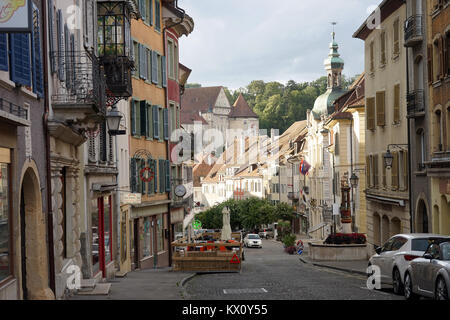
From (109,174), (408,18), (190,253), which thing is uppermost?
(408,18)

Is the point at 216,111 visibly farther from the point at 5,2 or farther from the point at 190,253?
the point at 5,2

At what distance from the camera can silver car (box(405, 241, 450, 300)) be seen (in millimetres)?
15832

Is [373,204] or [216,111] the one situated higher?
[216,111]

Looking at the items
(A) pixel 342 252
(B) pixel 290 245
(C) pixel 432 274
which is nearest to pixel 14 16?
(C) pixel 432 274

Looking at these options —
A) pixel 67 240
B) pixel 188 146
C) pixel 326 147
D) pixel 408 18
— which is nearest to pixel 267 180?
pixel 326 147

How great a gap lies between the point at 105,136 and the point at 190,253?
5.76 m

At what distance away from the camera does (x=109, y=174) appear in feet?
92.6

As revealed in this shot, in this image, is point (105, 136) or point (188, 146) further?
point (188, 146)

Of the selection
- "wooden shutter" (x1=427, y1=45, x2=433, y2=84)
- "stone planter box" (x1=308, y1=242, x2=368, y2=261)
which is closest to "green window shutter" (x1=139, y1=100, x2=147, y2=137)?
"stone planter box" (x1=308, y1=242, x2=368, y2=261)

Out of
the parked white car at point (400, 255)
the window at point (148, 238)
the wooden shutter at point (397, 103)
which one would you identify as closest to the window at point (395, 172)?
the wooden shutter at point (397, 103)

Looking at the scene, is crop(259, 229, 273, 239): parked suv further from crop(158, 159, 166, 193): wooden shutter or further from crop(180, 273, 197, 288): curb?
crop(180, 273, 197, 288): curb

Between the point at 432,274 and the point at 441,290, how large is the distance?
0.72m

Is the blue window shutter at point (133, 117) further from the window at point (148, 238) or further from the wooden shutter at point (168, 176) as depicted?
the wooden shutter at point (168, 176)

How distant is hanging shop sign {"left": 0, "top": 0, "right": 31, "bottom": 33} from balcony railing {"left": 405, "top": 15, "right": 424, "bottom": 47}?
23.6m
